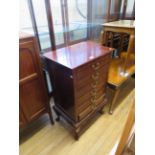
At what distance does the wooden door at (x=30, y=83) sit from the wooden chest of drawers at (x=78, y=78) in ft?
0.44

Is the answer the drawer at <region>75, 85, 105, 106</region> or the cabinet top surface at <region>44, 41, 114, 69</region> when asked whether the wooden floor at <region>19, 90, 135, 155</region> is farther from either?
the cabinet top surface at <region>44, 41, 114, 69</region>

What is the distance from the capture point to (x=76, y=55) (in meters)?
1.16

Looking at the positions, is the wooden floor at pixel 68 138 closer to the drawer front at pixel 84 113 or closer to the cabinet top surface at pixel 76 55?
the drawer front at pixel 84 113

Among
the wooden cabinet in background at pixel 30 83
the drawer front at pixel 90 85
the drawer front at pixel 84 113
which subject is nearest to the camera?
the wooden cabinet in background at pixel 30 83

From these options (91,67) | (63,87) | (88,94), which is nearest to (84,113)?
(88,94)

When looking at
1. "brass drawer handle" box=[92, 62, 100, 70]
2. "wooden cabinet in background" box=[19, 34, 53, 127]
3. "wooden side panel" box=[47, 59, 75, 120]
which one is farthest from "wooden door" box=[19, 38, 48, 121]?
"brass drawer handle" box=[92, 62, 100, 70]

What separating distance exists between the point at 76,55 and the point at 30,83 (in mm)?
473

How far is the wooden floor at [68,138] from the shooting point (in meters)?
1.30

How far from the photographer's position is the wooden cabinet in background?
0.98 metres

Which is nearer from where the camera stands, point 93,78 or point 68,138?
point 93,78

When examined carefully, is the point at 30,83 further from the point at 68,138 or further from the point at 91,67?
the point at 68,138

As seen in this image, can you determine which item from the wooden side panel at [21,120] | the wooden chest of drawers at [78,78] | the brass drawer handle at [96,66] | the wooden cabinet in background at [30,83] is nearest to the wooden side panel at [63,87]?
the wooden chest of drawers at [78,78]
